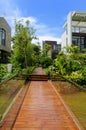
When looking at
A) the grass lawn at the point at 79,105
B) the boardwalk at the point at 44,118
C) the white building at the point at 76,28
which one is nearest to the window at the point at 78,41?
the white building at the point at 76,28

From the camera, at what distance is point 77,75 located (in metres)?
19.1


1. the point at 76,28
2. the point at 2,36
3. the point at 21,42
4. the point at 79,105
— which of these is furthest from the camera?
the point at 2,36

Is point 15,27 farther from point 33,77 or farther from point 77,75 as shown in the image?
point 77,75

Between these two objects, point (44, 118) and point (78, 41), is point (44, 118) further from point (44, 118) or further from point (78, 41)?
point (78, 41)

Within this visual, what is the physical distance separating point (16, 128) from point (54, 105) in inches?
155

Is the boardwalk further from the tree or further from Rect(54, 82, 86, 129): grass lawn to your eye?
the tree

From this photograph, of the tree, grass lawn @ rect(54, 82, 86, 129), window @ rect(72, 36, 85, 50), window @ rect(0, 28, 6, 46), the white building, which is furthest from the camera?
window @ rect(0, 28, 6, 46)

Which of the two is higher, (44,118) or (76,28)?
(76,28)

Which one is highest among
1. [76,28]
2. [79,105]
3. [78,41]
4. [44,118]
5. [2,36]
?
[76,28]

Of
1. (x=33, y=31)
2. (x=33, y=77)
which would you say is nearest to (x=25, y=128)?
(x=33, y=77)

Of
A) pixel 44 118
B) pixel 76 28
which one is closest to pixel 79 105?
pixel 44 118

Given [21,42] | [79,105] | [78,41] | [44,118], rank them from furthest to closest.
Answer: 1. [78,41]
2. [21,42]
3. [44,118]
4. [79,105]

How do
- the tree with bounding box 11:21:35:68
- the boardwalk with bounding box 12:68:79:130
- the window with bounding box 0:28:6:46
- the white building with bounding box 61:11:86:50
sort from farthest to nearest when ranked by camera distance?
the window with bounding box 0:28:6:46 < the white building with bounding box 61:11:86:50 < the tree with bounding box 11:21:35:68 < the boardwalk with bounding box 12:68:79:130

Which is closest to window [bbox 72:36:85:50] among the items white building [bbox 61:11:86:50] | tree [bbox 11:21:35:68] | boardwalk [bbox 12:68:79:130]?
white building [bbox 61:11:86:50]
